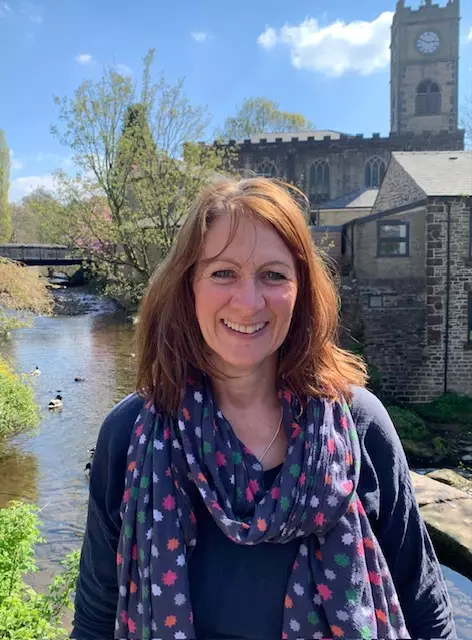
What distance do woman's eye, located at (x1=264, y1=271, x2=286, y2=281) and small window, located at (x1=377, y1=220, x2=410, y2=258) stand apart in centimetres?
1431

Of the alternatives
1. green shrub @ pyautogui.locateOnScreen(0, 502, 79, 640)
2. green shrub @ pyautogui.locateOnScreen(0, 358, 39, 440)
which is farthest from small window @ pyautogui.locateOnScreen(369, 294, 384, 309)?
green shrub @ pyautogui.locateOnScreen(0, 502, 79, 640)

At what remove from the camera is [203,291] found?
152cm

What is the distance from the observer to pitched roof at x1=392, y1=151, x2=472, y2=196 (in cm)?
1419

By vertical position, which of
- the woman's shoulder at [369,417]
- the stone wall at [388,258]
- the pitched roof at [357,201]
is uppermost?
the pitched roof at [357,201]

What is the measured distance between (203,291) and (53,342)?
2080 centimetres

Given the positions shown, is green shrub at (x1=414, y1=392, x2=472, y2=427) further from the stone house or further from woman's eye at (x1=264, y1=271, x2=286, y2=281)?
woman's eye at (x1=264, y1=271, x2=286, y2=281)

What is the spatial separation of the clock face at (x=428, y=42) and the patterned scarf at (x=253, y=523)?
4617 cm

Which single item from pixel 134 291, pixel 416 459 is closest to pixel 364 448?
pixel 416 459

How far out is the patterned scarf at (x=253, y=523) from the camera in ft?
4.31

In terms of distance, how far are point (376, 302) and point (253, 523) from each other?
14.5m

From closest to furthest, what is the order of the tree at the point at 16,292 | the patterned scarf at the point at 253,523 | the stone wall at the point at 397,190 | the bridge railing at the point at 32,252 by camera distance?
the patterned scarf at the point at 253,523 → the tree at the point at 16,292 → the stone wall at the point at 397,190 → the bridge railing at the point at 32,252

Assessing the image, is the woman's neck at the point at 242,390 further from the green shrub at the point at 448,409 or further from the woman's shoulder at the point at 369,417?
the green shrub at the point at 448,409

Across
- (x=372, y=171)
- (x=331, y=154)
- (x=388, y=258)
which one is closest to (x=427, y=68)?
(x=372, y=171)

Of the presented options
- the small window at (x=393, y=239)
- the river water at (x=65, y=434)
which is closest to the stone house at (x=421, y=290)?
the small window at (x=393, y=239)
